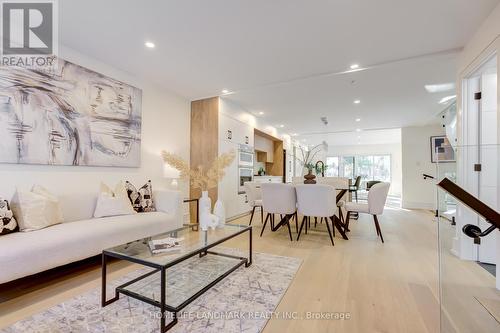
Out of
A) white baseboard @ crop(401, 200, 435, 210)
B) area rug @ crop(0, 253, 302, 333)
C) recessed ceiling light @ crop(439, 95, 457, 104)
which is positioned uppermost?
recessed ceiling light @ crop(439, 95, 457, 104)

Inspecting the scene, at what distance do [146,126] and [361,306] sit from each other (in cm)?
373

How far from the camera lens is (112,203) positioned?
2746mm

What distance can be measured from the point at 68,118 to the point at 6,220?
131 centimetres

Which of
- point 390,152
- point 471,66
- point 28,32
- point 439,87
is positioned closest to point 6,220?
point 28,32

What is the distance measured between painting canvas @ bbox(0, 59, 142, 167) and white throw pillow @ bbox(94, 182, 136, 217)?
1.55ft

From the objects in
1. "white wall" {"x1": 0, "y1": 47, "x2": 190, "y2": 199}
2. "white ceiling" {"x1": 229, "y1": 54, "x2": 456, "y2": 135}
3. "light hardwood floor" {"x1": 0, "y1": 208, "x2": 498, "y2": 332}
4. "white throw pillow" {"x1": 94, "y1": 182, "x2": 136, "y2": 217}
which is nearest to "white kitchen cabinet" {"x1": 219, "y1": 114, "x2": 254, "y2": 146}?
"white ceiling" {"x1": 229, "y1": 54, "x2": 456, "y2": 135}

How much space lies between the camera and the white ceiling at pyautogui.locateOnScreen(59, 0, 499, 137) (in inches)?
80.4

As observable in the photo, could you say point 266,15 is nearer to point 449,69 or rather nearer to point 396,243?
point 449,69

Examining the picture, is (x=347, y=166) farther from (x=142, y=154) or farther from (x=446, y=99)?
(x=142, y=154)

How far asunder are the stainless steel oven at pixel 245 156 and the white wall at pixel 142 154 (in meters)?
1.21

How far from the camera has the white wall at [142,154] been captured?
2.37 metres

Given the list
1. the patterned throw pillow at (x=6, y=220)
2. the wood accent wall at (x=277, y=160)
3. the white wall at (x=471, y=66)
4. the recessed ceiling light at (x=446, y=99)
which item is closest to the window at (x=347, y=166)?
the wood accent wall at (x=277, y=160)

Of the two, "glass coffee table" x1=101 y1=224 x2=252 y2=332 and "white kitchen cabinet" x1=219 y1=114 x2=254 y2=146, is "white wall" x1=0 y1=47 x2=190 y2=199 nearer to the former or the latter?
"white kitchen cabinet" x1=219 y1=114 x2=254 y2=146

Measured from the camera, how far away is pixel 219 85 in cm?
389
